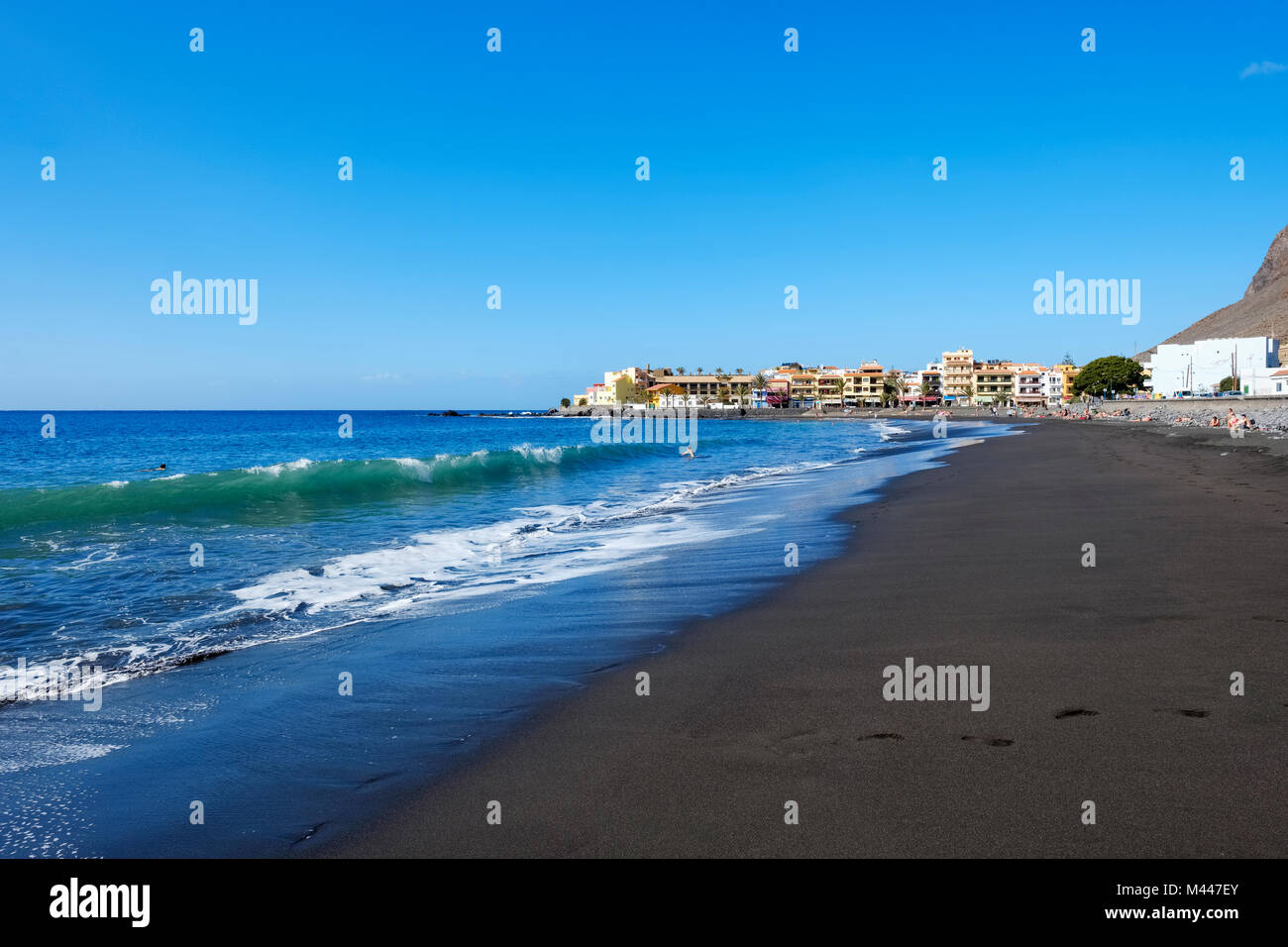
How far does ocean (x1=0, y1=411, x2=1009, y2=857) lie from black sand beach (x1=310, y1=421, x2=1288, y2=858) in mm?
586

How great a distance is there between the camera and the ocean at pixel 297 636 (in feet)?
12.9

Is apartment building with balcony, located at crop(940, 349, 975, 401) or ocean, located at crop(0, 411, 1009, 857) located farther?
apartment building with balcony, located at crop(940, 349, 975, 401)

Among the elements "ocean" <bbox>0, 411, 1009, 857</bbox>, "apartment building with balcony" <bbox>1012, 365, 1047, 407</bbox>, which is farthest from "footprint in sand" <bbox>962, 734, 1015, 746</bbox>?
"apartment building with balcony" <bbox>1012, 365, 1047, 407</bbox>

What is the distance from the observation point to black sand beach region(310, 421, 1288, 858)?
319cm

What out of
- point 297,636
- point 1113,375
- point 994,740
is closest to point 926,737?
point 994,740

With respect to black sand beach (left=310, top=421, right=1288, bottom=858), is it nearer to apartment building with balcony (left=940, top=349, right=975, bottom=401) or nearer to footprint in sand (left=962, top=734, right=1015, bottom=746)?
footprint in sand (left=962, top=734, right=1015, bottom=746)

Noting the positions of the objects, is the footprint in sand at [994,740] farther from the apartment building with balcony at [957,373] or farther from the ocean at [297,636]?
the apartment building with balcony at [957,373]

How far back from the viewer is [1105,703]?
4438 mm

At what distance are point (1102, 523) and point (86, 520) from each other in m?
19.6

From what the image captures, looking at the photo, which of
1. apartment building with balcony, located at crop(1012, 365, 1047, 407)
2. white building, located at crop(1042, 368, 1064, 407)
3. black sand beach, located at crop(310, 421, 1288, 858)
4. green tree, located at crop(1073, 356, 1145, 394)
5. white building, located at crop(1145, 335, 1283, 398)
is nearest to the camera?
black sand beach, located at crop(310, 421, 1288, 858)

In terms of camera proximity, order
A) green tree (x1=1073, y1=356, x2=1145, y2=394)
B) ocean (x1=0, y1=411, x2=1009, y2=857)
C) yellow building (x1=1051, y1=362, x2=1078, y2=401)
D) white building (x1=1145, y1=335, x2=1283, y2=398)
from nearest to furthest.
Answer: ocean (x1=0, y1=411, x2=1009, y2=857)
white building (x1=1145, y1=335, x2=1283, y2=398)
green tree (x1=1073, y1=356, x2=1145, y2=394)
yellow building (x1=1051, y1=362, x2=1078, y2=401)

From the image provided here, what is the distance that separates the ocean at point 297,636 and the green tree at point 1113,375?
13113 centimetres
